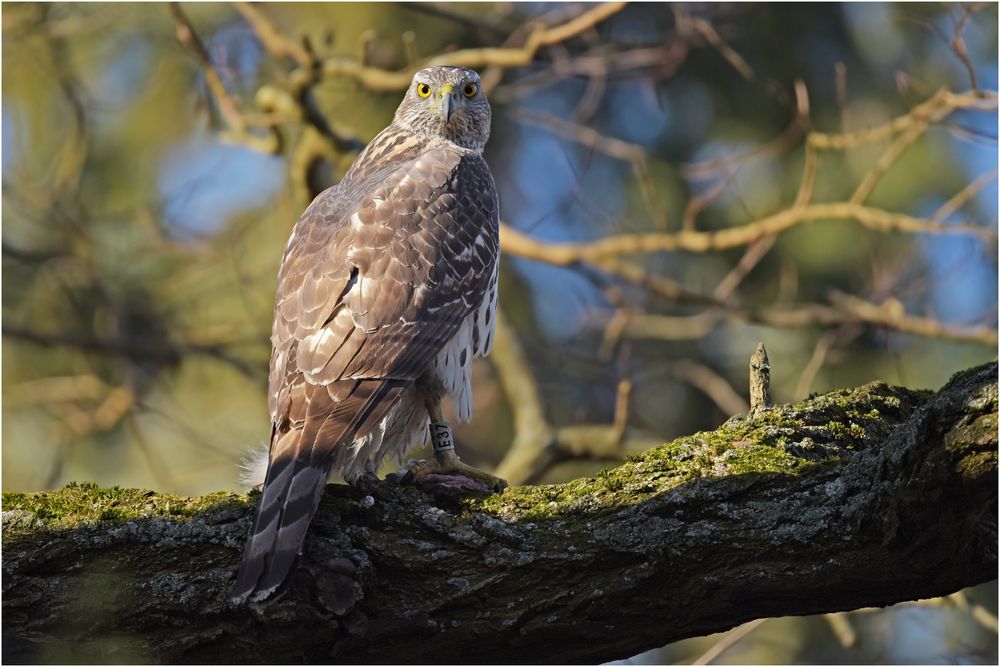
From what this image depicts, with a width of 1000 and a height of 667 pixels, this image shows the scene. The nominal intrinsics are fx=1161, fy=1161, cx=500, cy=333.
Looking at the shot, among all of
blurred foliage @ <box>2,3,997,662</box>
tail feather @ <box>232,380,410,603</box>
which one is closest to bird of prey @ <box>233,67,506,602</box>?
tail feather @ <box>232,380,410,603</box>

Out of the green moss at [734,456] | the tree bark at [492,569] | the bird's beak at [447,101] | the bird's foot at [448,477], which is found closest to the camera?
the tree bark at [492,569]

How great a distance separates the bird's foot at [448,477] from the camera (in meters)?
4.25

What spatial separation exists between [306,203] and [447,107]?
6.13ft

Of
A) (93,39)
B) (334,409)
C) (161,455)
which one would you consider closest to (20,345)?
(161,455)

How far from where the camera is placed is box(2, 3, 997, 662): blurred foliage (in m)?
8.20

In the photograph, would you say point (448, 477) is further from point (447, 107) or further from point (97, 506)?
point (447, 107)

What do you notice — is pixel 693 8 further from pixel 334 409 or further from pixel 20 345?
pixel 334 409

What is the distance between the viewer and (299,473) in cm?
406

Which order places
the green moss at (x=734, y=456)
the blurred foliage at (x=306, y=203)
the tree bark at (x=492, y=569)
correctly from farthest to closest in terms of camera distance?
the blurred foliage at (x=306, y=203)
the green moss at (x=734, y=456)
the tree bark at (x=492, y=569)

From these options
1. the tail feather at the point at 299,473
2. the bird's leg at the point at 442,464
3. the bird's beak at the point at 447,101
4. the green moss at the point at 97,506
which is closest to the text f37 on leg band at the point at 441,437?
the bird's leg at the point at 442,464

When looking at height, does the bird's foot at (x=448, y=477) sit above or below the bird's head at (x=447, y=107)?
below

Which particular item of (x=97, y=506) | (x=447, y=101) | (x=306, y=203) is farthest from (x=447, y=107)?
(x=97, y=506)

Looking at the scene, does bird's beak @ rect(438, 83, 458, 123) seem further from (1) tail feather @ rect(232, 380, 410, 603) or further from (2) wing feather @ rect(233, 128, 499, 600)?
(1) tail feather @ rect(232, 380, 410, 603)

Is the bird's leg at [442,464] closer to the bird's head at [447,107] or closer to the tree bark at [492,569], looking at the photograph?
the tree bark at [492,569]
